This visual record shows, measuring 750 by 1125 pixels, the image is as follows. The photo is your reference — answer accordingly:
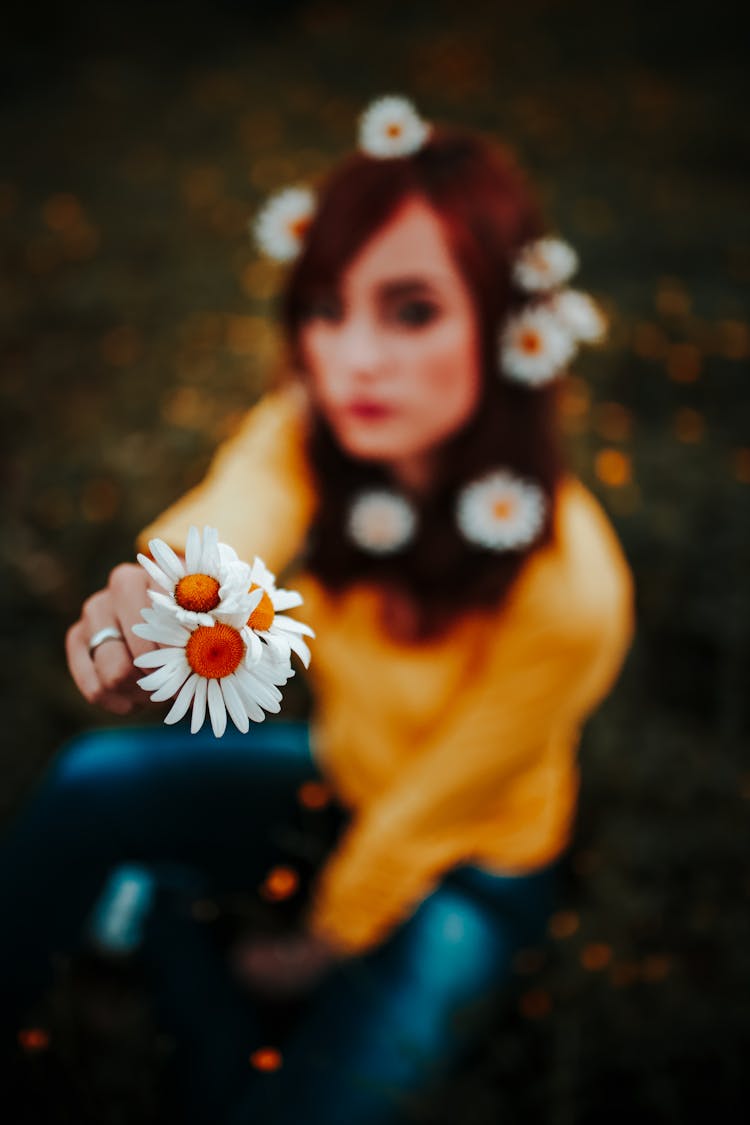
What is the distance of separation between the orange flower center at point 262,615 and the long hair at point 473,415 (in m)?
0.64

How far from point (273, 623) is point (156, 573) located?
6cm

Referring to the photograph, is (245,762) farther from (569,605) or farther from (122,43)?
(122,43)

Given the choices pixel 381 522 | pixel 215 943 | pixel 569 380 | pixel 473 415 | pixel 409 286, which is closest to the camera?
pixel 409 286

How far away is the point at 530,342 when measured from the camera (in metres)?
0.97

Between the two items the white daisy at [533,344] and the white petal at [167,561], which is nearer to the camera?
the white petal at [167,561]

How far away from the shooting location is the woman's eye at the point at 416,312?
2.93 ft

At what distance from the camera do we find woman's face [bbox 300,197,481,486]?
89 centimetres

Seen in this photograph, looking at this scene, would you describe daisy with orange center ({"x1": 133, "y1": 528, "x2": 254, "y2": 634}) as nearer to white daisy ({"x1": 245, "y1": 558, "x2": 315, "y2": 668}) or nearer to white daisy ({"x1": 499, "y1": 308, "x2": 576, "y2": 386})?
white daisy ({"x1": 245, "y1": 558, "x2": 315, "y2": 668})

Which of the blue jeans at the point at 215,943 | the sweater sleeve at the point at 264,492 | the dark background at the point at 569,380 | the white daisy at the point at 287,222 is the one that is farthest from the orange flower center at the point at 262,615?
the blue jeans at the point at 215,943

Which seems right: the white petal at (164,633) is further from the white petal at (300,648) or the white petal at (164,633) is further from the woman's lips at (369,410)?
the woman's lips at (369,410)

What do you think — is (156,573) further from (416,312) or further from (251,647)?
(416,312)

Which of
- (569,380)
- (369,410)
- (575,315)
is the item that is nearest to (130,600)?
(369,410)

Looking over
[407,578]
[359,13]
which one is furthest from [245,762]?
[359,13]

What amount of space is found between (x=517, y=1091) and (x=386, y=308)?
127 centimetres
